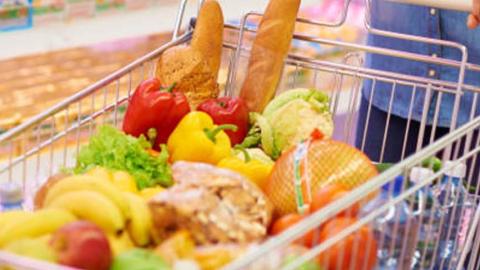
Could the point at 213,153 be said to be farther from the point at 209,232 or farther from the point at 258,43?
the point at 209,232

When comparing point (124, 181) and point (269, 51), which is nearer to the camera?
point (124, 181)

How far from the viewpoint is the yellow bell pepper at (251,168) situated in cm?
191

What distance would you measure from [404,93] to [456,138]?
1.01 m

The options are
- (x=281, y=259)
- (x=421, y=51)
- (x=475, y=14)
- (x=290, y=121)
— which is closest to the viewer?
(x=281, y=259)

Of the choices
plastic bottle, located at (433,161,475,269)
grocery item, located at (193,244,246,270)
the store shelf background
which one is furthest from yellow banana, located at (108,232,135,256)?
the store shelf background

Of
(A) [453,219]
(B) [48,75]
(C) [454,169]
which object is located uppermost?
(C) [454,169]

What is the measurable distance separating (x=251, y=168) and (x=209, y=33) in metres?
0.42

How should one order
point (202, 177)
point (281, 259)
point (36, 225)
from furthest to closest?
point (202, 177)
point (36, 225)
point (281, 259)

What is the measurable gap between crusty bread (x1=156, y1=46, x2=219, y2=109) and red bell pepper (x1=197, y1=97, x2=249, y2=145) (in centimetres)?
4

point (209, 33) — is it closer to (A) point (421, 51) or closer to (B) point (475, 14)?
(B) point (475, 14)

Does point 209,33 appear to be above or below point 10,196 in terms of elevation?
above

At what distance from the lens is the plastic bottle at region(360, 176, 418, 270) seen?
61.0 inches

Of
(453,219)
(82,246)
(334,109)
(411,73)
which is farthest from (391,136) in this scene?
(82,246)

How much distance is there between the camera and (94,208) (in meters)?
1.50
